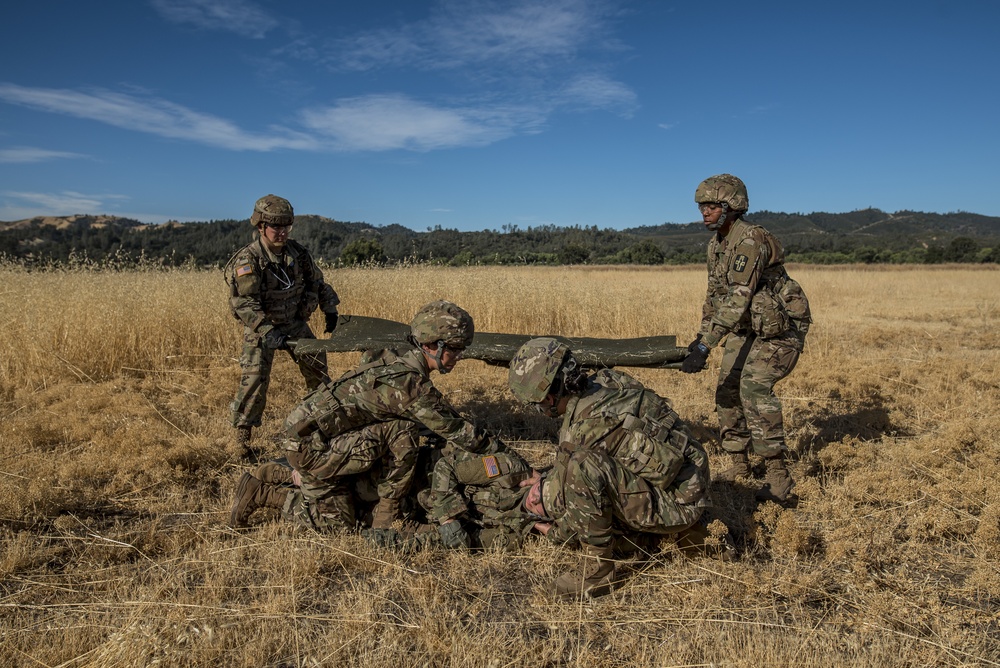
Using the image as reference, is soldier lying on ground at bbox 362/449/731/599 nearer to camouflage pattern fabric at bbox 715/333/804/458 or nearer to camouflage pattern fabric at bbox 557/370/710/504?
camouflage pattern fabric at bbox 557/370/710/504

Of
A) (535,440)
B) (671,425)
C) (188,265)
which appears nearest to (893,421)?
(535,440)

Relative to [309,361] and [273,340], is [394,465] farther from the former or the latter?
[309,361]

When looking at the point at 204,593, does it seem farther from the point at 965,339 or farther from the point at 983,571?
the point at 965,339

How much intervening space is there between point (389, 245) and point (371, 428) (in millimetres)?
37996

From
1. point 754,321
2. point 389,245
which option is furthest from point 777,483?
point 389,245

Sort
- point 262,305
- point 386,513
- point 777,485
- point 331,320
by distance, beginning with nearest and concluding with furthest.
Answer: point 386,513 < point 777,485 < point 262,305 < point 331,320

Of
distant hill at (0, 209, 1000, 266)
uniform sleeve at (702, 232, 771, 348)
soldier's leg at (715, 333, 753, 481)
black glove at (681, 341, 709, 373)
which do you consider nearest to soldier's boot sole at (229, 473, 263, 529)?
black glove at (681, 341, 709, 373)

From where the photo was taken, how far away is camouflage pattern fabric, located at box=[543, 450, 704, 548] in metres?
3.26

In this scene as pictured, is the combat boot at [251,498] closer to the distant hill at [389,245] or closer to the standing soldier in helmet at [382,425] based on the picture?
the standing soldier in helmet at [382,425]

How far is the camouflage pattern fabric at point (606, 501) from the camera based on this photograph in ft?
10.7

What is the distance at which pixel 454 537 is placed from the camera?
3877 millimetres

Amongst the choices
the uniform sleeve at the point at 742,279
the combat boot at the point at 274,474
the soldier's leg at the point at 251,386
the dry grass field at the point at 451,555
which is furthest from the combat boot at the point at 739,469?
the soldier's leg at the point at 251,386

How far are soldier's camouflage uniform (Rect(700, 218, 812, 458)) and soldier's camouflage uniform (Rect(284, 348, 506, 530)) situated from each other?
6.84 ft

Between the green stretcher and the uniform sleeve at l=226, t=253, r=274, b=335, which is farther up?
the uniform sleeve at l=226, t=253, r=274, b=335
